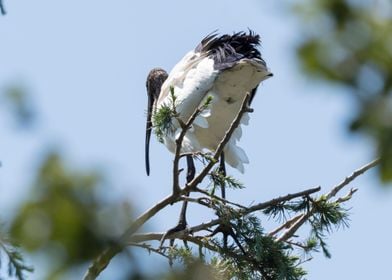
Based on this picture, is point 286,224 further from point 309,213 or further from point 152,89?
point 152,89

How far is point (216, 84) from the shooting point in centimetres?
580

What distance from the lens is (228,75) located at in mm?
5750

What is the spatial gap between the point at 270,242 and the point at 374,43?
339 centimetres

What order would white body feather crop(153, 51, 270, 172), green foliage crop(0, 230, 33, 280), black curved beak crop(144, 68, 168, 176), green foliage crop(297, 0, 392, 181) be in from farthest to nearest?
black curved beak crop(144, 68, 168, 176), white body feather crop(153, 51, 270, 172), green foliage crop(0, 230, 33, 280), green foliage crop(297, 0, 392, 181)

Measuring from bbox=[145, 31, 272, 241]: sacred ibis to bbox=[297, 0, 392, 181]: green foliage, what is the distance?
4.59 metres

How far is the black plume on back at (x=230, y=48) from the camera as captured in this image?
5.78 m

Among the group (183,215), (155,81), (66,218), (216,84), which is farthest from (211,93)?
(66,218)

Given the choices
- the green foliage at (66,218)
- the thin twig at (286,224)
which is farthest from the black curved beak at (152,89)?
the green foliage at (66,218)

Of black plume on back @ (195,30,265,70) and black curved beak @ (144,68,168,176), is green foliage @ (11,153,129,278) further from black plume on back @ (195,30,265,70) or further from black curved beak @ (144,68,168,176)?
black curved beak @ (144,68,168,176)

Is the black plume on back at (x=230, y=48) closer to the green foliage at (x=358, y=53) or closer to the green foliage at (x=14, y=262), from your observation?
the green foliage at (x=14, y=262)

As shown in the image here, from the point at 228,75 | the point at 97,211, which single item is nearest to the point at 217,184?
the point at 228,75

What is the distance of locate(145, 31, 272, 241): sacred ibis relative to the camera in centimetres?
571

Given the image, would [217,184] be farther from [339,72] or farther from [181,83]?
[339,72]

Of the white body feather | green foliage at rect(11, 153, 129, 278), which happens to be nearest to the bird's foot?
the white body feather
